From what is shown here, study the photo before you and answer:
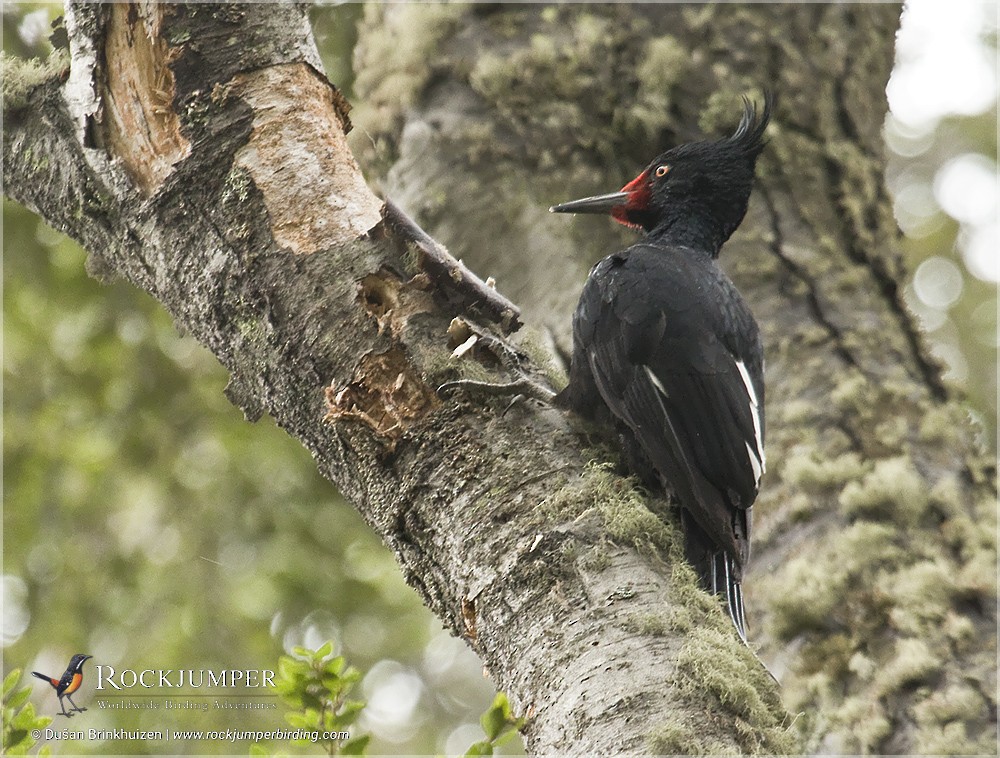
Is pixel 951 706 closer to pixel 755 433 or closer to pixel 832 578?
pixel 832 578

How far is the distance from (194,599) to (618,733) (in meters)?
3.36

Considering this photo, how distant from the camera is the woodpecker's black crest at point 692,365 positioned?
7.26ft

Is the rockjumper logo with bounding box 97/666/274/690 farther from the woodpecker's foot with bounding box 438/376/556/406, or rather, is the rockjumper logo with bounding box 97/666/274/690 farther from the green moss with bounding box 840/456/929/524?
the green moss with bounding box 840/456/929/524

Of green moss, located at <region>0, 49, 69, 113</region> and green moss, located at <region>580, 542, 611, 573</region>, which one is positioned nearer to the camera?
green moss, located at <region>580, 542, 611, 573</region>

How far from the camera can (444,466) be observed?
6.20 feet

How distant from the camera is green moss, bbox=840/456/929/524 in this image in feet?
8.35

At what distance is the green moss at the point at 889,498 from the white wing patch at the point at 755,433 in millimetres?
258

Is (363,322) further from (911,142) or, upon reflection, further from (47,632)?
(911,142)

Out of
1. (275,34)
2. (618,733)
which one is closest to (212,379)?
(275,34)

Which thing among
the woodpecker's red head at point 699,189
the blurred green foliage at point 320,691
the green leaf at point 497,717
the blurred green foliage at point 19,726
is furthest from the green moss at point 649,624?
the woodpecker's red head at point 699,189

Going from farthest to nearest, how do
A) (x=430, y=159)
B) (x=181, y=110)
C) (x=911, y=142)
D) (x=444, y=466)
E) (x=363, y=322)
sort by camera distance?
(x=911, y=142) → (x=430, y=159) → (x=181, y=110) → (x=363, y=322) → (x=444, y=466)

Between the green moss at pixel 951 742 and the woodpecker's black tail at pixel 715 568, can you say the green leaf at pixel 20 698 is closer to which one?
the woodpecker's black tail at pixel 715 568

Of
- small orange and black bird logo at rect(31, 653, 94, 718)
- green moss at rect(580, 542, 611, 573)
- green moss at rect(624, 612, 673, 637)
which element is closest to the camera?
green moss at rect(624, 612, 673, 637)

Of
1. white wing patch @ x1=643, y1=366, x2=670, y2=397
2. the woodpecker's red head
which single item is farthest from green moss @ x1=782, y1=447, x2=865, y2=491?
the woodpecker's red head
